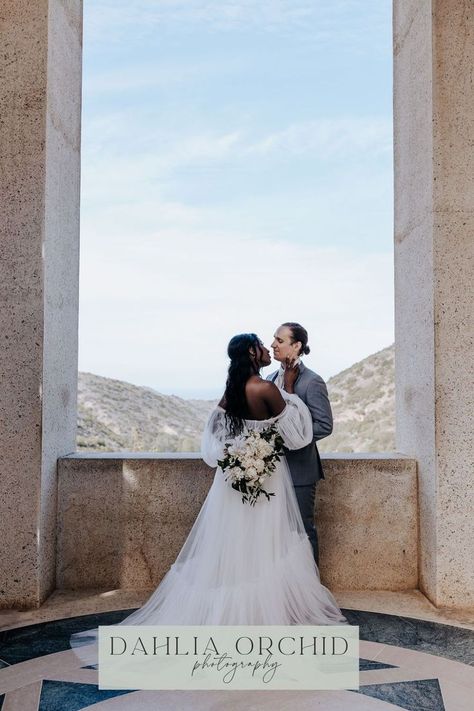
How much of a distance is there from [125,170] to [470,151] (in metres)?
40.7

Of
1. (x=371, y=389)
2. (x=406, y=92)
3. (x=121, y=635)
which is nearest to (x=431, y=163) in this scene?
(x=406, y=92)

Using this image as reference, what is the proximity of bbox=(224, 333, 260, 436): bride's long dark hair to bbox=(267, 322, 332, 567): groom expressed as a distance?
49 cm

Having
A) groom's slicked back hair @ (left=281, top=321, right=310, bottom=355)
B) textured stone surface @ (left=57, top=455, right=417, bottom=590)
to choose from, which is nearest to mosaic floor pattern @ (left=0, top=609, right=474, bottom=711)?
textured stone surface @ (left=57, top=455, right=417, bottom=590)

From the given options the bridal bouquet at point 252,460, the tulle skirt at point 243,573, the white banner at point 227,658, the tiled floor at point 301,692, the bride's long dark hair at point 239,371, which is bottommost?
the tiled floor at point 301,692

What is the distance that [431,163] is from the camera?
427cm

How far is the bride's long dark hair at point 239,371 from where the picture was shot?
3559 mm

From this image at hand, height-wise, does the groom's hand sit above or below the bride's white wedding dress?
above

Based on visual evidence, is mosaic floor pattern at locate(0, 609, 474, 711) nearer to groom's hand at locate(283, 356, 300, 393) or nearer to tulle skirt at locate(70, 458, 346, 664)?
tulle skirt at locate(70, 458, 346, 664)

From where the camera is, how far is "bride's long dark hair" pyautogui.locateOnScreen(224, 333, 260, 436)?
11.7 feet

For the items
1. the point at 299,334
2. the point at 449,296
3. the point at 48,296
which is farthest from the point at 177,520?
the point at 449,296

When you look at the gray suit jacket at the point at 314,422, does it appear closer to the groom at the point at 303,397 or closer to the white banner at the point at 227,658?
the groom at the point at 303,397

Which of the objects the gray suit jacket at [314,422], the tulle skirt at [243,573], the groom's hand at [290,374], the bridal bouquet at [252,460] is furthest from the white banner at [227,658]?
the groom's hand at [290,374]

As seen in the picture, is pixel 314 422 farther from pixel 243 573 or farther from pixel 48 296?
pixel 48 296

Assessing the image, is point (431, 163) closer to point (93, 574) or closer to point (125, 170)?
point (93, 574)
